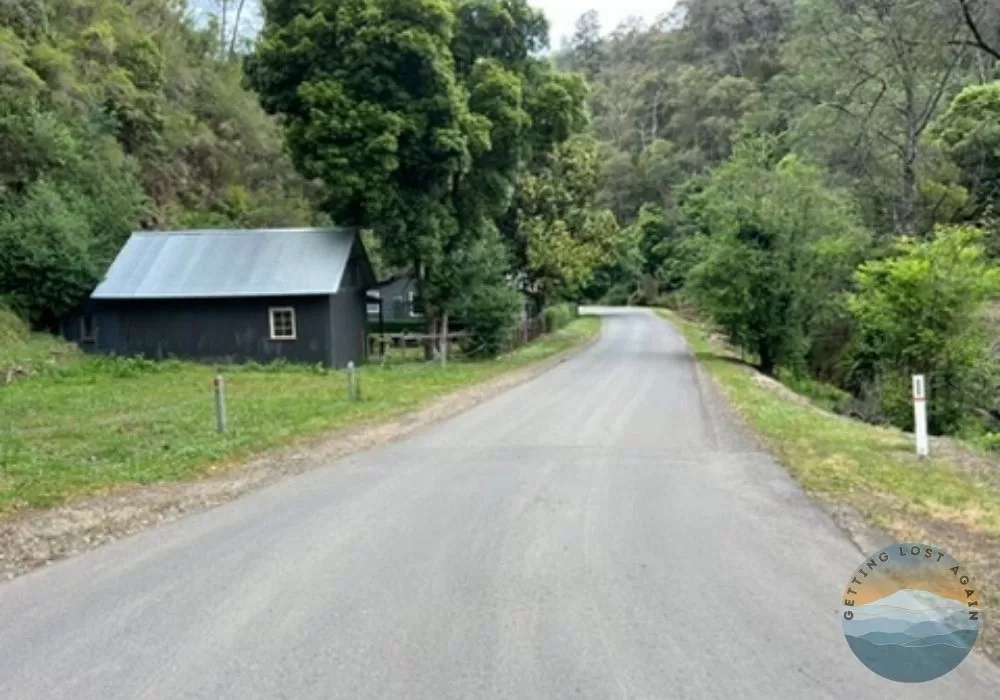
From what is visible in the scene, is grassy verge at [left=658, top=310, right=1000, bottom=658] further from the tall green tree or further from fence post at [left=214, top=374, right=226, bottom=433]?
the tall green tree

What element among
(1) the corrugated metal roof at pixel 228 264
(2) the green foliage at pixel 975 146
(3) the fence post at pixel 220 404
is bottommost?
(3) the fence post at pixel 220 404

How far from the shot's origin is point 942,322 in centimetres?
2106

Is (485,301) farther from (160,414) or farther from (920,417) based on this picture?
(920,417)

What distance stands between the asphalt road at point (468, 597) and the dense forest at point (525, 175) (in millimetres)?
10009

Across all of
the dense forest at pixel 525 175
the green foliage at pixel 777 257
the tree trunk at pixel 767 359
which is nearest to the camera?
the dense forest at pixel 525 175

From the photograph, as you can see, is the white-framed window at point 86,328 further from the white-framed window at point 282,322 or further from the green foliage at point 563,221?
the green foliage at point 563,221

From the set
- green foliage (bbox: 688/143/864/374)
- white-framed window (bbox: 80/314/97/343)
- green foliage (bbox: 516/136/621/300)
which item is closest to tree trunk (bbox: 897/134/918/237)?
green foliage (bbox: 688/143/864/374)

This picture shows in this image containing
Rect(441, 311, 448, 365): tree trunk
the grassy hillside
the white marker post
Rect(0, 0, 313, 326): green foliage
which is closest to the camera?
the white marker post

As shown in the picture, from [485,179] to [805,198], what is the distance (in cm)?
1066

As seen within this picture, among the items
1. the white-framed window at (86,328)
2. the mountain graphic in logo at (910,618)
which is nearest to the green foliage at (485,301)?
the white-framed window at (86,328)

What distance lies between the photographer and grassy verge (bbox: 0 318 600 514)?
36.6 ft

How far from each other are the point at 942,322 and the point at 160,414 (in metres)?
17.0

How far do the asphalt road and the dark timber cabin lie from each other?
61.9 feet

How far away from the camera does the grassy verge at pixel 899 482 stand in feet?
24.5
